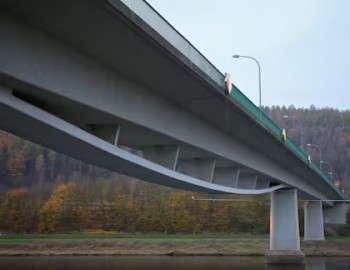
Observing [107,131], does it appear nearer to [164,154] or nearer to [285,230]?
[164,154]

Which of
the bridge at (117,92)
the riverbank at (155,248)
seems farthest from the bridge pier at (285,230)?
the bridge at (117,92)

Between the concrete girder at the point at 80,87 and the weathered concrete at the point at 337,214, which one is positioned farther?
the weathered concrete at the point at 337,214

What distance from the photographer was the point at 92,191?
97.1 m

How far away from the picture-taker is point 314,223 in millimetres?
63031

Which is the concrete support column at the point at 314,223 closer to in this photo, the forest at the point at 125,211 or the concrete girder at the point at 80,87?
the forest at the point at 125,211

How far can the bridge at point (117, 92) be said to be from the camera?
962 cm

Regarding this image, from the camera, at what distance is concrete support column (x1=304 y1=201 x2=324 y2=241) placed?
62.6 m

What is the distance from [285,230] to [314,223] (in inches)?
990

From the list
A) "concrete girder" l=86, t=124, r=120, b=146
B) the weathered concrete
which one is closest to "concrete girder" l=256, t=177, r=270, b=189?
"concrete girder" l=86, t=124, r=120, b=146

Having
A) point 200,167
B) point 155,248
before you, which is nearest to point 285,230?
point 155,248

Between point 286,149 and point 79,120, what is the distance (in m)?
16.9

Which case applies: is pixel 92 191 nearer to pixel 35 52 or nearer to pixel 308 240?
pixel 308 240

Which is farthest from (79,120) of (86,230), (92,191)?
(92,191)

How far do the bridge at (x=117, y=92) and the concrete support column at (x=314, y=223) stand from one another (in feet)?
148
